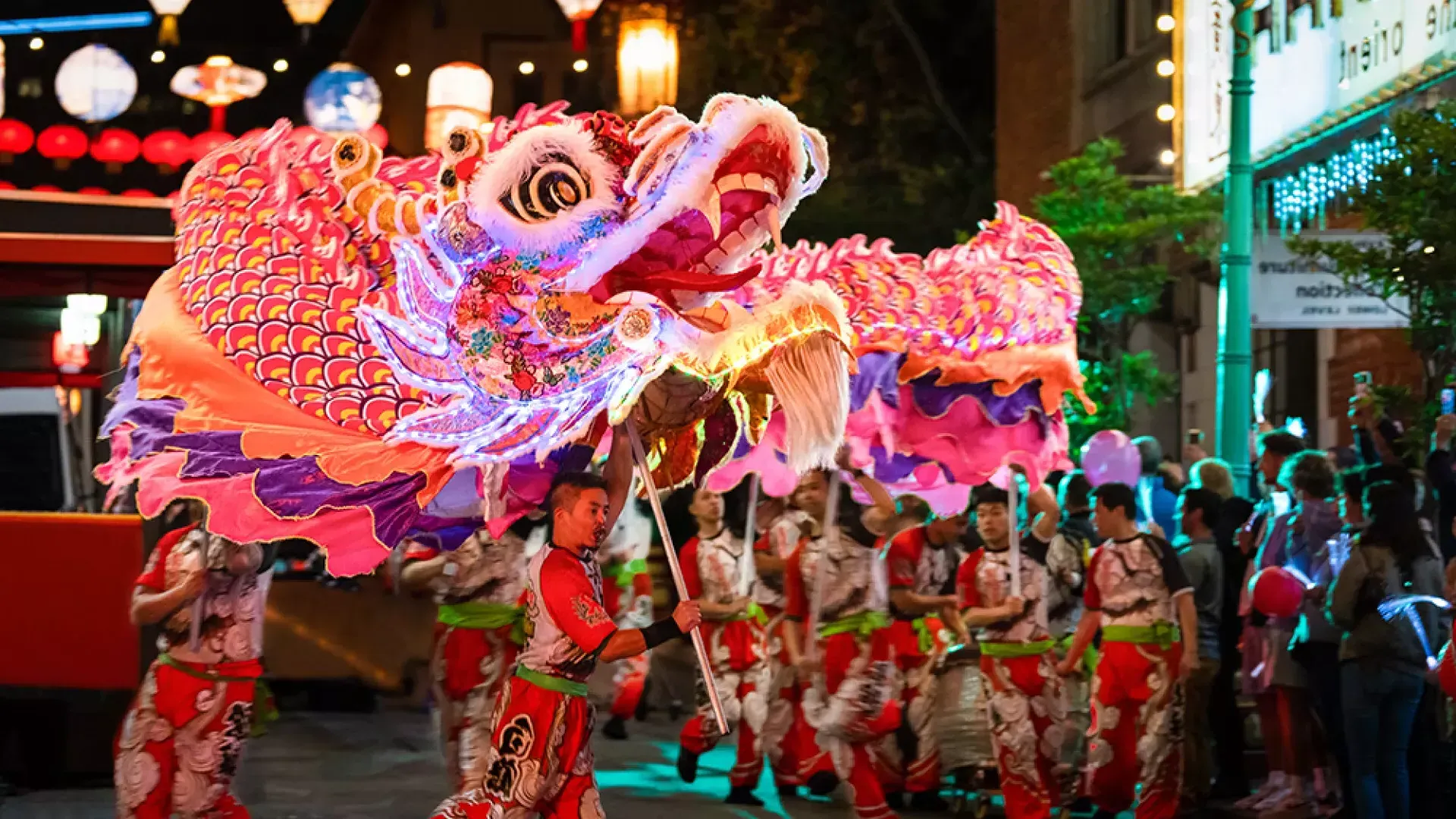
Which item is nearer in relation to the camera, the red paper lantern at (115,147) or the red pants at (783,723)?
the red pants at (783,723)

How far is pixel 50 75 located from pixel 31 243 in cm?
1751

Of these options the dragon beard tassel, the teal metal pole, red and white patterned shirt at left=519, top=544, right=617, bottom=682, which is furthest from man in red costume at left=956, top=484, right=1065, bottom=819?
the teal metal pole

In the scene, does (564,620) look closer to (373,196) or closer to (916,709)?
(373,196)

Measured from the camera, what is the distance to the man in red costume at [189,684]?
7750 millimetres

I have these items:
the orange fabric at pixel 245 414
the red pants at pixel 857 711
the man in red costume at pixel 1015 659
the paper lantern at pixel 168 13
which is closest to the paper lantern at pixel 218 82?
the paper lantern at pixel 168 13

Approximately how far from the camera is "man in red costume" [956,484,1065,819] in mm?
9523

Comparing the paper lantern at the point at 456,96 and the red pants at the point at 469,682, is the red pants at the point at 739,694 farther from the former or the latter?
the paper lantern at the point at 456,96

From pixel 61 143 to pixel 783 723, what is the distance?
755 cm

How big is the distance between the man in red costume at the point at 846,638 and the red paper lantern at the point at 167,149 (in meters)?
6.83

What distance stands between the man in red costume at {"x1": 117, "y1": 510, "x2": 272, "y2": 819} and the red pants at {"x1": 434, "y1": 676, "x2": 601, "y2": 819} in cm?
148

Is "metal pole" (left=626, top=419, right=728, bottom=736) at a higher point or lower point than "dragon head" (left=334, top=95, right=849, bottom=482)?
lower

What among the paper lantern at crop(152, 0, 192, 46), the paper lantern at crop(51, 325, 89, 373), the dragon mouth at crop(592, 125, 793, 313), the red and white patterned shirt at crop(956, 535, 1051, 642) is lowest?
the red and white patterned shirt at crop(956, 535, 1051, 642)

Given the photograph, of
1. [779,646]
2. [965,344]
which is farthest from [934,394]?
[779,646]

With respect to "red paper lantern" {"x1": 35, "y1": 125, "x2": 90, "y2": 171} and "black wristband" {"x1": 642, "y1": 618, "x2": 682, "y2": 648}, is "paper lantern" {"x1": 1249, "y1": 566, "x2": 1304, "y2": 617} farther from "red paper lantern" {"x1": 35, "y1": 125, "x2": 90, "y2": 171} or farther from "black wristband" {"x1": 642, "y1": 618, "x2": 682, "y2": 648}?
"red paper lantern" {"x1": 35, "y1": 125, "x2": 90, "y2": 171}
